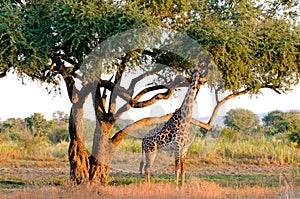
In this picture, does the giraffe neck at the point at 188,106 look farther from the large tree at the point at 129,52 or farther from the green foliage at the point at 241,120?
the green foliage at the point at 241,120

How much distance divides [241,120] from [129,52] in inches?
1365

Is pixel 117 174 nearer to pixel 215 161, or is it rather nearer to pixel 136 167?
pixel 136 167

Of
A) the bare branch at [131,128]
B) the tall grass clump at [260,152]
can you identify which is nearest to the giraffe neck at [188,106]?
the bare branch at [131,128]

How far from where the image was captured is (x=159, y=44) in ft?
36.7

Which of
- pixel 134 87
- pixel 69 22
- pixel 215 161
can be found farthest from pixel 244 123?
pixel 69 22

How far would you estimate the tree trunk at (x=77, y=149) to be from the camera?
41.1ft

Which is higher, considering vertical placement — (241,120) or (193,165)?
(241,120)

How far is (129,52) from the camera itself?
10836 mm

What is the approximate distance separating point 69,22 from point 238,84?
4.12 metres

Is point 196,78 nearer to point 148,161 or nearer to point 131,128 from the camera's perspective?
point 131,128

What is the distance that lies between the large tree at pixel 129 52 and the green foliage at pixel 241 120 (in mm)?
28895

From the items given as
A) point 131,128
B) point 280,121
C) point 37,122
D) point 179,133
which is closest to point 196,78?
point 179,133

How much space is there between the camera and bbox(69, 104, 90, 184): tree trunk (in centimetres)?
1254

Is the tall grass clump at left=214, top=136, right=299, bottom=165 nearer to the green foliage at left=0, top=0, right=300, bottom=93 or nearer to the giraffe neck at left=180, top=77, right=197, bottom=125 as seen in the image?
the green foliage at left=0, top=0, right=300, bottom=93
